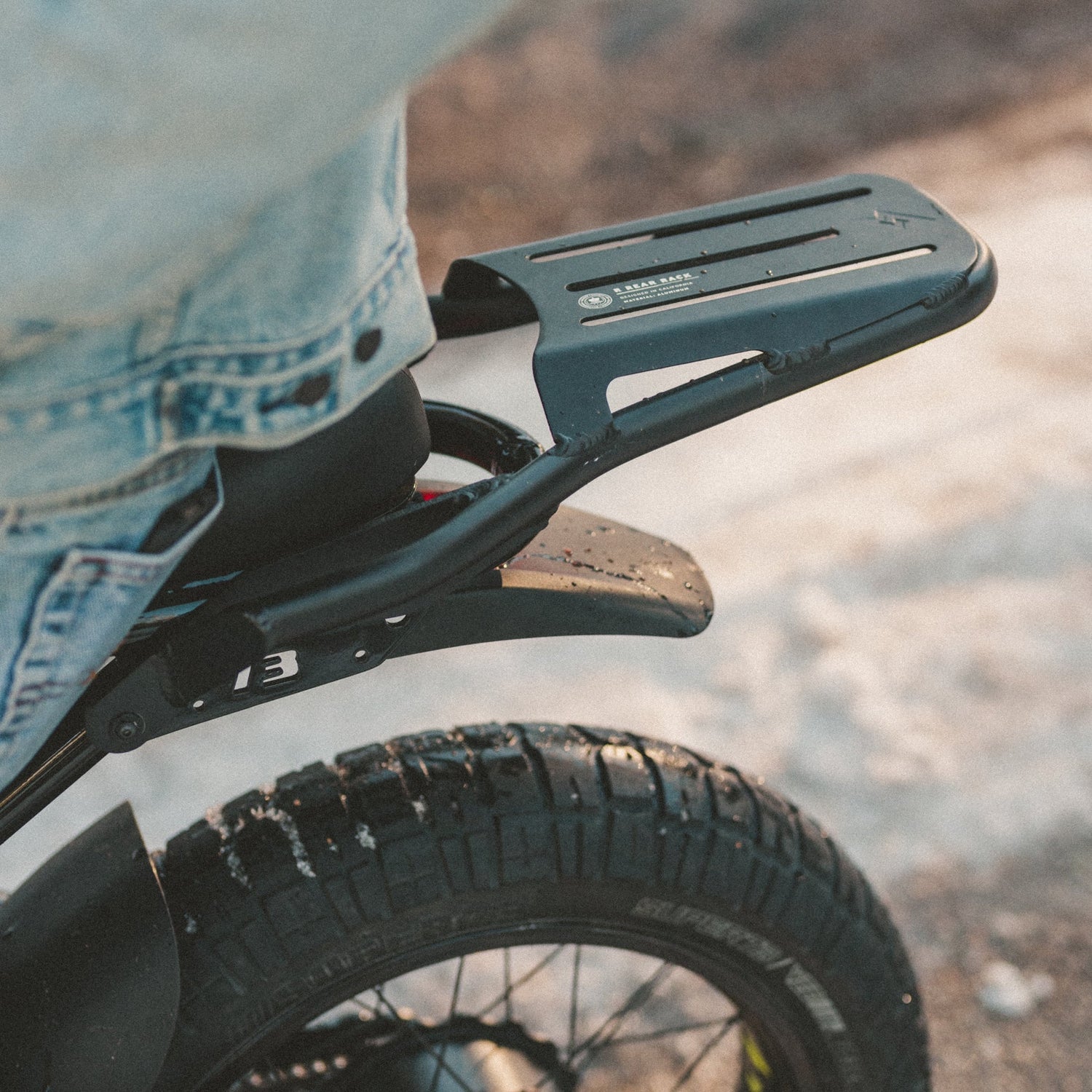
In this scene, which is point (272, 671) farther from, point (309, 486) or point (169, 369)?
point (169, 369)

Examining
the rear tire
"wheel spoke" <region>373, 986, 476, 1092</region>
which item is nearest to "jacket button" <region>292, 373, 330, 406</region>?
the rear tire

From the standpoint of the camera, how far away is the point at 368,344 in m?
0.67

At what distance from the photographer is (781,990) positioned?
1.01m

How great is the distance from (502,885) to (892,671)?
4.13ft

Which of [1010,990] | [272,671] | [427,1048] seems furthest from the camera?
[1010,990]

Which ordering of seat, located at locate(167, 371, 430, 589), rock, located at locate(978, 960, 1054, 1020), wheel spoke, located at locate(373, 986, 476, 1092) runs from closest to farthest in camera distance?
seat, located at locate(167, 371, 430, 589)
wheel spoke, located at locate(373, 986, 476, 1092)
rock, located at locate(978, 960, 1054, 1020)

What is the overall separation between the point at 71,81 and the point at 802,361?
0.48 meters

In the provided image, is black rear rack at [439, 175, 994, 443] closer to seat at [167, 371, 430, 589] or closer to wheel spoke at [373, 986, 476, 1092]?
seat at [167, 371, 430, 589]

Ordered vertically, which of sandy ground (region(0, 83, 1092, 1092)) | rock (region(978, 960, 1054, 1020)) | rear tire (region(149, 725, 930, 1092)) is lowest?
rock (region(978, 960, 1054, 1020))

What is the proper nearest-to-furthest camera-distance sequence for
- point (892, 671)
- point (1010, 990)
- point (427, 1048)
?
1. point (427, 1048)
2. point (1010, 990)
3. point (892, 671)

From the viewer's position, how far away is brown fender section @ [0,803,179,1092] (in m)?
0.81

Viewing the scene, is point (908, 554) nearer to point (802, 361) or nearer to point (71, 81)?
point (802, 361)

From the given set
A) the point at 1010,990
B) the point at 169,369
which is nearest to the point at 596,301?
the point at 169,369

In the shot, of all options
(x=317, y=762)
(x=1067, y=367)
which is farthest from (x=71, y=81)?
(x=1067, y=367)
